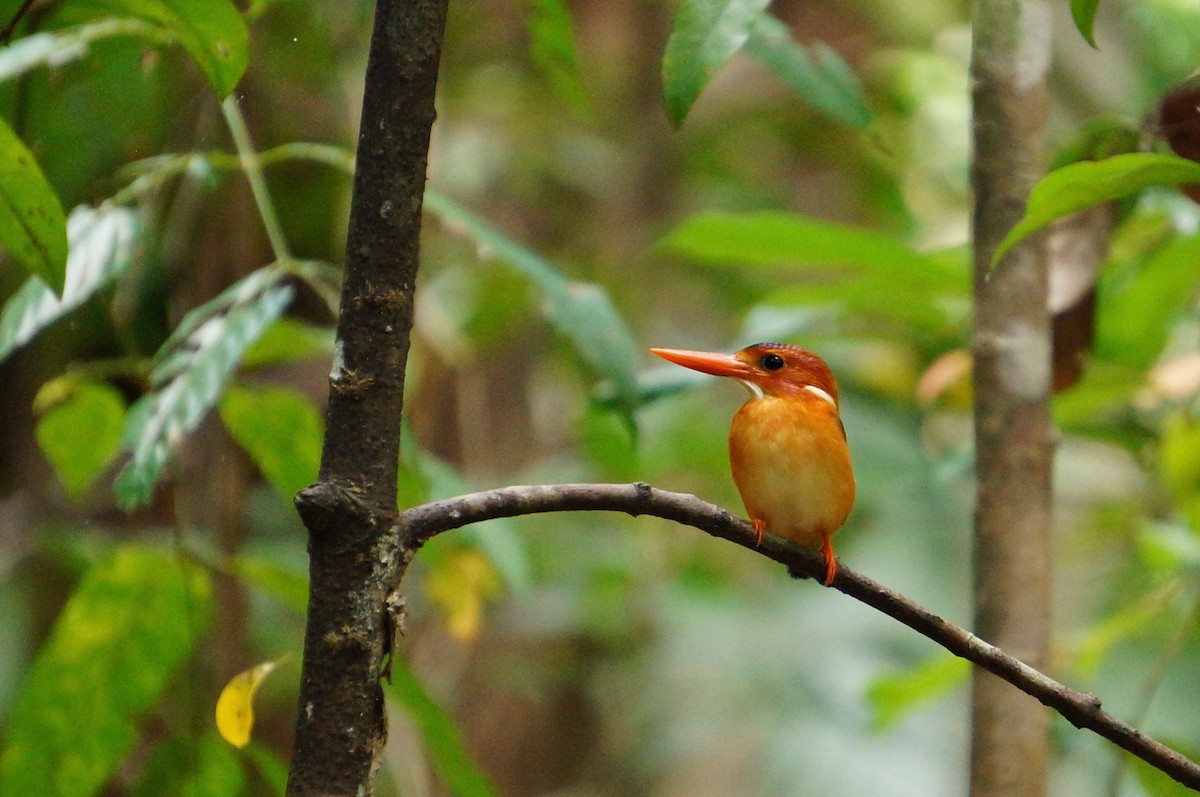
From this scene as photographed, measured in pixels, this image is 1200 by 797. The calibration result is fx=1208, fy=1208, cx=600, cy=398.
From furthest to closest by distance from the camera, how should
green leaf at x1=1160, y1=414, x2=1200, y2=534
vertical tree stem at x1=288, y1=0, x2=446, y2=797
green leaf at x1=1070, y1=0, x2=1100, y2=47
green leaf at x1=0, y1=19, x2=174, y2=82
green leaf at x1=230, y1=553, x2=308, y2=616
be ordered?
green leaf at x1=1160, y1=414, x2=1200, y2=534 < green leaf at x1=230, y1=553, x2=308, y2=616 < green leaf at x1=0, y1=19, x2=174, y2=82 < green leaf at x1=1070, y1=0, x2=1100, y2=47 < vertical tree stem at x1=288, y1=0, x2=446, y2=797

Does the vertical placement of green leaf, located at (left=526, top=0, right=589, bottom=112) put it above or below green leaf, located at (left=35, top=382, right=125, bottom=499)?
above

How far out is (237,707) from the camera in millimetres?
1058

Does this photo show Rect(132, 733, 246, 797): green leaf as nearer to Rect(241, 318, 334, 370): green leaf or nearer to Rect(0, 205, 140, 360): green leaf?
Rect(0, 205, 140, 360): green leaf

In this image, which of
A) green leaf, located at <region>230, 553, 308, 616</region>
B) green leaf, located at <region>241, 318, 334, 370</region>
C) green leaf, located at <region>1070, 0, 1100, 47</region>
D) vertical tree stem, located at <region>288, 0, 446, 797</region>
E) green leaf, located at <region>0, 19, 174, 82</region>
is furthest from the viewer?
green leaf, located at <region>241, 318, 334, 370</region>

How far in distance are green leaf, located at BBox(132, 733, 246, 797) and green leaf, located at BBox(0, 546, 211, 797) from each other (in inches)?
1.8

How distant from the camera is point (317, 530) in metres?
0.81

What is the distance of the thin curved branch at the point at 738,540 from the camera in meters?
0.84

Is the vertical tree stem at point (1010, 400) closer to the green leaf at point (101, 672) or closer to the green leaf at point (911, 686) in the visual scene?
the green leaf at point (911, 686)

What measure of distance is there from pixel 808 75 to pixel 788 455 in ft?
1.76

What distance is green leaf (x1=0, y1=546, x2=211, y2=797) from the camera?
4.33ft

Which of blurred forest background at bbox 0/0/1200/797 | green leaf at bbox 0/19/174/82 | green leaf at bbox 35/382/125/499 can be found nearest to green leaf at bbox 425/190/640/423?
blurred forest background at bbox 0/0/1200/797

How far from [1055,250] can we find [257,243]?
6.92ft

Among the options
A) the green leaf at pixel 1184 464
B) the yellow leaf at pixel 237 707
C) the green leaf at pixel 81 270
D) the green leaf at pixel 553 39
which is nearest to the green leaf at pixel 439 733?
the yellow leaf at pixel 237 707

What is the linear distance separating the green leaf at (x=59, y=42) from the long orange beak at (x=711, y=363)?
0.70 m
